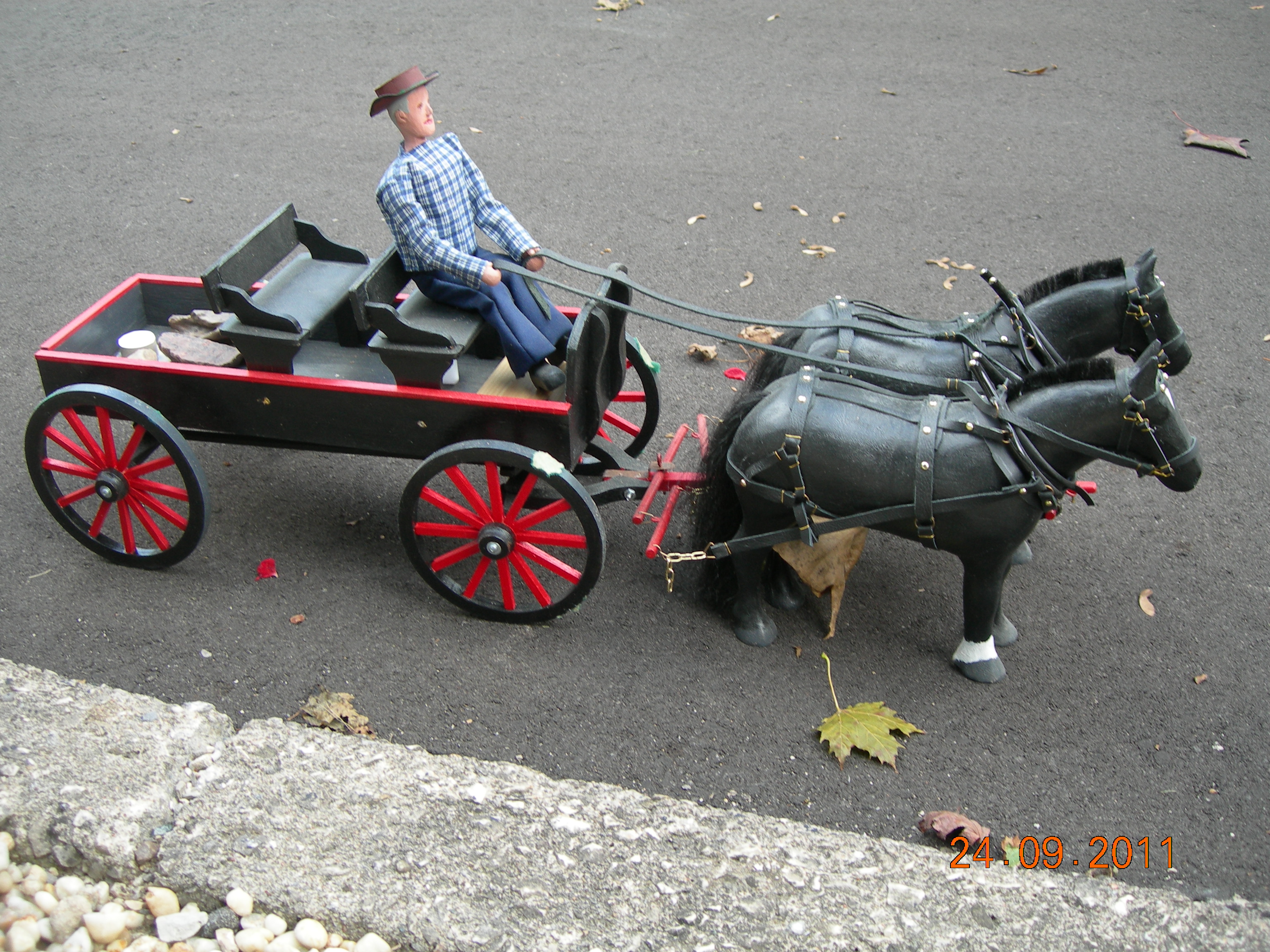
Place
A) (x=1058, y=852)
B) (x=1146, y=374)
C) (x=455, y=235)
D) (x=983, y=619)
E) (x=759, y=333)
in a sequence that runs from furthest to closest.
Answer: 1. (x=759, y=333)
2. (x=455, y=235)
3. (x=983, y=619)
4. (x=1058, y=852)
5. (x=1146, y=374)

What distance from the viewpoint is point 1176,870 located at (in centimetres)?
314

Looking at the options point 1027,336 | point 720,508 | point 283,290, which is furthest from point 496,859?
point 1027,336

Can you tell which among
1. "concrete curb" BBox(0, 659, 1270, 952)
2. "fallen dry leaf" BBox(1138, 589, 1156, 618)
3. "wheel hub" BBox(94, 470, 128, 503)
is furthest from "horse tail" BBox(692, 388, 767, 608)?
"wheel hub" BBox(94, 470, 128, 503)

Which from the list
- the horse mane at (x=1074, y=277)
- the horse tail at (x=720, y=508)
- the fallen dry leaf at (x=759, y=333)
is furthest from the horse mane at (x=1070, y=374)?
the fallen dry leaf at (x=759, y=333)

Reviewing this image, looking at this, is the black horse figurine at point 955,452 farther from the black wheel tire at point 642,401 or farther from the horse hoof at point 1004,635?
the black wheel tire at point 642,401

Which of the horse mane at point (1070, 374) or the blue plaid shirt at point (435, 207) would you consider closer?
the horse mane at point (1070, 374)

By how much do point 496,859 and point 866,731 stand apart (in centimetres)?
139

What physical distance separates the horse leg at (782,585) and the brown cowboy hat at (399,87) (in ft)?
7.37

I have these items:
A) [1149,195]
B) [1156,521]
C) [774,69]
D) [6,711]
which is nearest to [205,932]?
[6,711]

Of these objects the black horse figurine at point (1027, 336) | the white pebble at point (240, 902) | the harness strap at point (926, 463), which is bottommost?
the white pebble at point (240, 902)

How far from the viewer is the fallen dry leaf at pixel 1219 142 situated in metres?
7.62

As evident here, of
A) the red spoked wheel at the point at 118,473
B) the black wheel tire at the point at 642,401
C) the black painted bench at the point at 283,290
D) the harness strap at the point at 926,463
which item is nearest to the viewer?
the harness strap at the point at 926,463

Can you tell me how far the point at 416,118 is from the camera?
139 inches

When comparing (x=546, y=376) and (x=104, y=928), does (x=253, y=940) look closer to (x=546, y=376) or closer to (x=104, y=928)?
(x=104, y=928)
